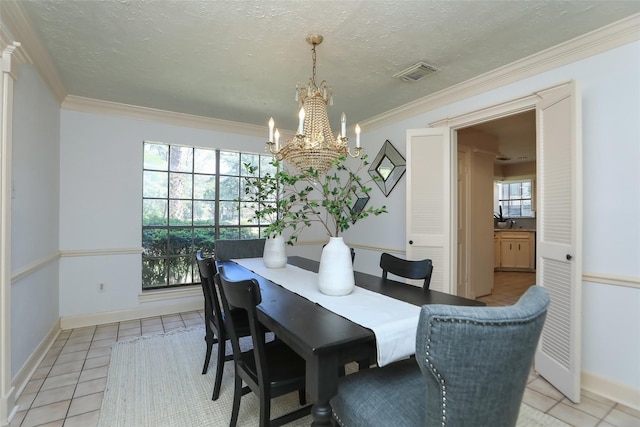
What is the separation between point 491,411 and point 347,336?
1.66 ft

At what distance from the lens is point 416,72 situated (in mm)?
2613

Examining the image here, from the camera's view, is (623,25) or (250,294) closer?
(250,294)

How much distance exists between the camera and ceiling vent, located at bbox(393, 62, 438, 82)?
2.51 metres

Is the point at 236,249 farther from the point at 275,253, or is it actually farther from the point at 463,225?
the point at 463,225

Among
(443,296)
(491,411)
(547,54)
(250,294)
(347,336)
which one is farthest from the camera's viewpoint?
(547,54)

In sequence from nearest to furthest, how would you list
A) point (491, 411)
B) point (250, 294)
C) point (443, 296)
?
point (491, 411) < point (250, 294) < point (443, 296)

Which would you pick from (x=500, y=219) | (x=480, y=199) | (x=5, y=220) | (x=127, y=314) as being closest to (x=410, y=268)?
(x=5, y=220)

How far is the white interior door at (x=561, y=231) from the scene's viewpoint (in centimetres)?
198

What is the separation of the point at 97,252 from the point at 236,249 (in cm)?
163

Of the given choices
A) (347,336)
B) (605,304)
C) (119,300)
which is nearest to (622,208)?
(605,304)

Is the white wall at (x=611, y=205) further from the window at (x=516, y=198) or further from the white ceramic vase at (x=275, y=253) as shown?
the window at (x=516, y=198)

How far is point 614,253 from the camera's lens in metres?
2.02

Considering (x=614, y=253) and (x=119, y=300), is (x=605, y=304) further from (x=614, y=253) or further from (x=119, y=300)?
(x=119, y=300)

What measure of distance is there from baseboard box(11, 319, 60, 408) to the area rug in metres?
0.51
